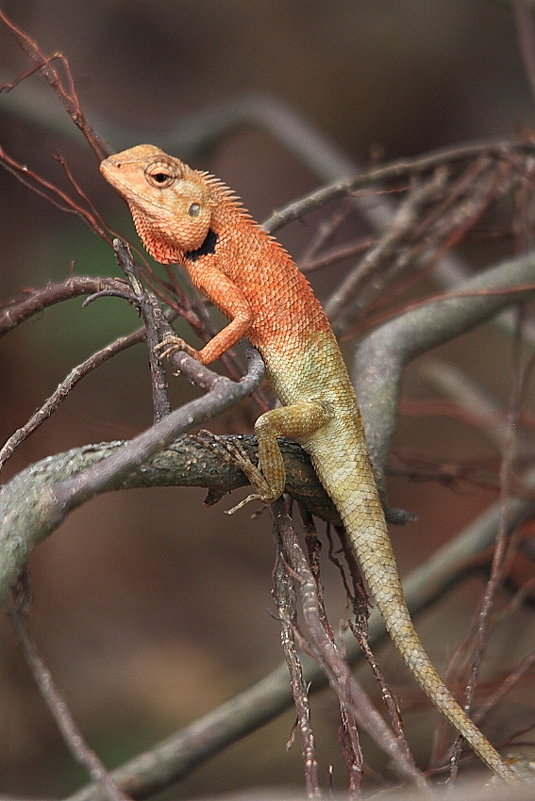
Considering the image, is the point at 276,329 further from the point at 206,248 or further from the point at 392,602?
the point at 392,602

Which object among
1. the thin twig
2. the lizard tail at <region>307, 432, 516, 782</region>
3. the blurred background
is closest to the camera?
the thin twig

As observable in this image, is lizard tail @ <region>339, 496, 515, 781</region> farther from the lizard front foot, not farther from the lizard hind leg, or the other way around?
the lizard front foot

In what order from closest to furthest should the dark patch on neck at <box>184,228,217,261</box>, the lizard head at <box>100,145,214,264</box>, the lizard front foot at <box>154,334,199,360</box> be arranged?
the lizard front foot at <box>154,334,199,360</box>, the lizard head at <box>100,145,214,264</box>, the dark patch on neck at <box>184,228,217,261</box>

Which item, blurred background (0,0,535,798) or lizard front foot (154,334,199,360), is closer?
lizard front foot (154,334,199,360)

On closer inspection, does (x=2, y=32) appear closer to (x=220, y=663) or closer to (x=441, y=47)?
(x=441, y=47)

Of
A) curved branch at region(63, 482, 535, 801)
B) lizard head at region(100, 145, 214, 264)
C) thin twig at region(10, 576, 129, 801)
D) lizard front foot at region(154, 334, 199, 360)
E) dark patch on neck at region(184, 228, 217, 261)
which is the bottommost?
curved branch at region(63, 482, 535, 801)

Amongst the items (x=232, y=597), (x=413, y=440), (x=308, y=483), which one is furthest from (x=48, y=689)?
(x=413, y=440)

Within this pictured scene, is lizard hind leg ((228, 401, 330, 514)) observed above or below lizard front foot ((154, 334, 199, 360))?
below

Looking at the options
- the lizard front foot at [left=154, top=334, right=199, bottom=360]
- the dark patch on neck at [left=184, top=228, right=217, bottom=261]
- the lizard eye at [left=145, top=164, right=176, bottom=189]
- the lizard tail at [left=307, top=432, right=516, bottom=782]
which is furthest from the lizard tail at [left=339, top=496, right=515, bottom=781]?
the lizard eye at [left=145, top=164, right=176, bottom=189]
